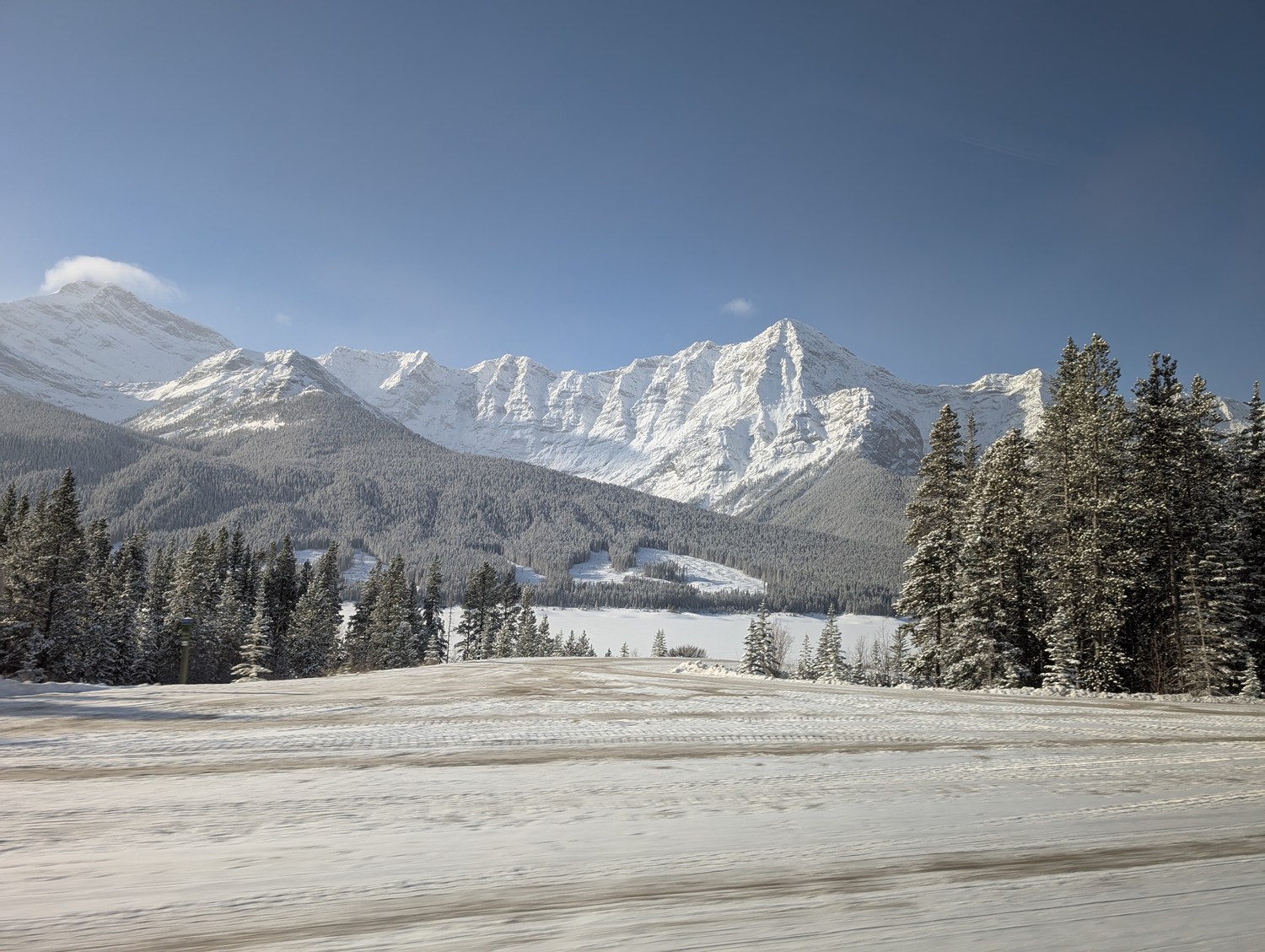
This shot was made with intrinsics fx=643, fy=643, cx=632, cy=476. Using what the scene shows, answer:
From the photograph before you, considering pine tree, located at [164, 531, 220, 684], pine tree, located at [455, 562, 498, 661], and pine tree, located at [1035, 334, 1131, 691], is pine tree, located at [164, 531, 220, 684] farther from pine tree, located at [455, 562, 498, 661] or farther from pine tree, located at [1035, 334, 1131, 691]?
pine tree, located at [1035, 334, 1131, 691]

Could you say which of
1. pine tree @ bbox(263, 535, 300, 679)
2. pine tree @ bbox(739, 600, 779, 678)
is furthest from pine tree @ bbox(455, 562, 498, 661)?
Answer: pine tree @ bbox(739, 600, 779, 678)

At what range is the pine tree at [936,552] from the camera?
75.5 feet

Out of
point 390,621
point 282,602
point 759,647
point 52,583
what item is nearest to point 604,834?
point 759,647

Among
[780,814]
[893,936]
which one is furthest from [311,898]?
[780,814]

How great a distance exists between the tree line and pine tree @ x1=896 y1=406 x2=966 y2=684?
83 mm

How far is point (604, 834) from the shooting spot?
353 cm

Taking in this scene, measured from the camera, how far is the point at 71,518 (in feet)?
114

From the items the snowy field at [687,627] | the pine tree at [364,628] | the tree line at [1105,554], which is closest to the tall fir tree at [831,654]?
the tree line at [1105,554]

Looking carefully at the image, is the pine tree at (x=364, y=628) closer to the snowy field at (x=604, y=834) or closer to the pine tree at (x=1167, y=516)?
the pine tree at (x=1167, y=516)

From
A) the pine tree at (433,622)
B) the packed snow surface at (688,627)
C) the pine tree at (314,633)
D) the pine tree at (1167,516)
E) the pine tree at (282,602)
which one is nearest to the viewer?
the pine tree at (1167,516)

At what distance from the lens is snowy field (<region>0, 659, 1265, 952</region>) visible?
249 centimetres

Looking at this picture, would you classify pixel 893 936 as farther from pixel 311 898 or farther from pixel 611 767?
pixel 611 767

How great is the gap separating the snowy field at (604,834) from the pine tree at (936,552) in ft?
55.0

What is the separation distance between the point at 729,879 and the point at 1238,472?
1150 inches
